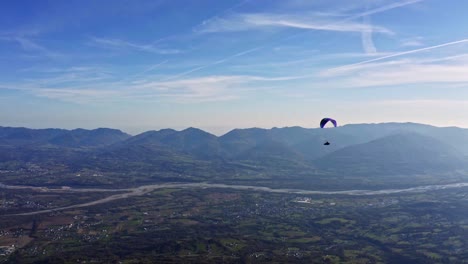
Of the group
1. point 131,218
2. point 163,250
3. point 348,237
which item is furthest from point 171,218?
point 348,237

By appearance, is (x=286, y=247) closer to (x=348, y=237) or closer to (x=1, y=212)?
(x=348, y=237)

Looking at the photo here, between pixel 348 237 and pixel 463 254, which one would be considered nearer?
pixel 463 254

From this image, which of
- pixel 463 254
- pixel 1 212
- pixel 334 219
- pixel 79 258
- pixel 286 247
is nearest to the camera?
pixel 79 258

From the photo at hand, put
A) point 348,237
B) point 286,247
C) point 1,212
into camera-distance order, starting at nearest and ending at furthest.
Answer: point 286,247 → point 348,237 → point 1,212

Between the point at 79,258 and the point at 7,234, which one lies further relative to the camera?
the point at 7,234

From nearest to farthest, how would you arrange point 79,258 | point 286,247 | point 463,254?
1. point 79,258
2. point 463,254
3. point 286,247

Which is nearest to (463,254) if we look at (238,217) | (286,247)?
(286,247)

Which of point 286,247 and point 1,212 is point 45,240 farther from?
point 286,247

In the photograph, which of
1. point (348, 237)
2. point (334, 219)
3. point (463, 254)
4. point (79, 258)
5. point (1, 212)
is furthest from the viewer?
point (1, 212)

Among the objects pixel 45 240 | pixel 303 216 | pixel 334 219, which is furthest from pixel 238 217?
pixel 45 240
